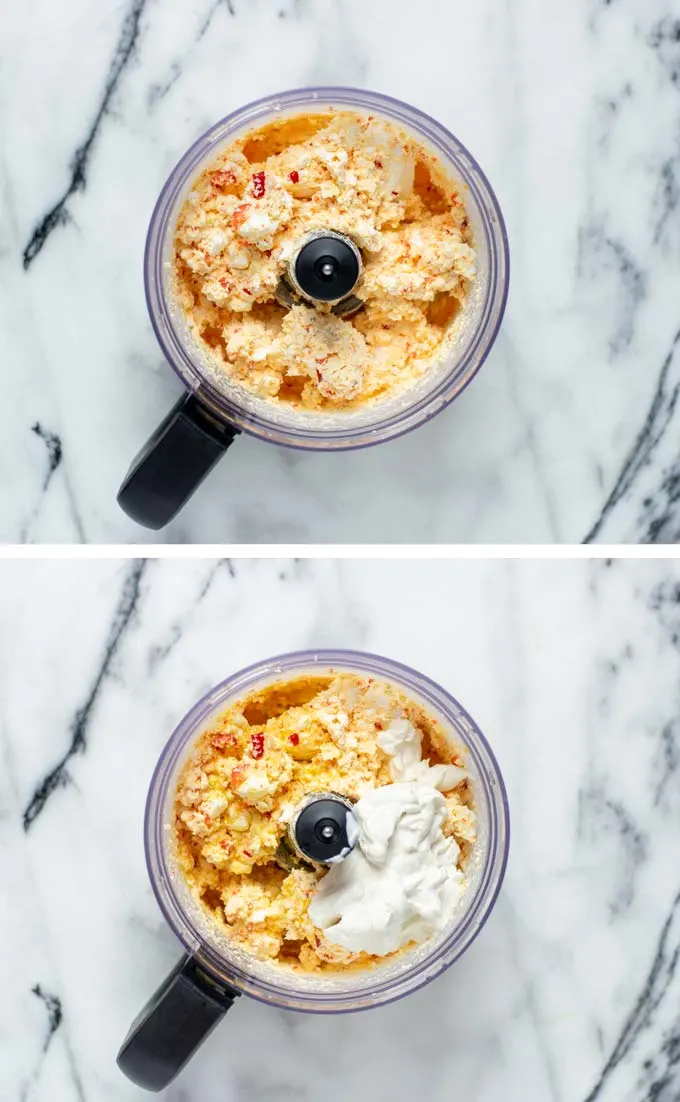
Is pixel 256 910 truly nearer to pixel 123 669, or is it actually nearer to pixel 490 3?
pixel 123 669

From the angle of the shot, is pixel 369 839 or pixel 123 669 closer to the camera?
pixel 369 839

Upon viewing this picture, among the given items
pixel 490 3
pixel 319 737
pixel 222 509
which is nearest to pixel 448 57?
pixel 490 3

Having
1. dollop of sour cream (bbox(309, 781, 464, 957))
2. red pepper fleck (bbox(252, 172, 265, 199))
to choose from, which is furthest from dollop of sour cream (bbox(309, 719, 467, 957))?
red pepper fleck (bbox(252, 172, 265, 199))

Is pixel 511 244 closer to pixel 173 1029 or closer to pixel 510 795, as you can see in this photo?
pixel 510 795

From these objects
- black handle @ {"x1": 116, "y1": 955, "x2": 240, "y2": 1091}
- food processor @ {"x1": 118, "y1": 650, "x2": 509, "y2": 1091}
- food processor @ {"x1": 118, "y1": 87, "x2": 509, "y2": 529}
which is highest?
food processor @ {"x1": 118, "y1": 87, "x2": 509, "y2": 529}

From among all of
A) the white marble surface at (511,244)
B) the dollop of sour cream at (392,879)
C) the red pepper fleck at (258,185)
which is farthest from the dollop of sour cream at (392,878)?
the red pepper fleck at (258,185)

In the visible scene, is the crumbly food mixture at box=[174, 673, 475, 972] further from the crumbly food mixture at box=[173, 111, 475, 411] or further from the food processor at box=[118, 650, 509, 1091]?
the crumbly food mixture at box=[173, 111, 475, 411]

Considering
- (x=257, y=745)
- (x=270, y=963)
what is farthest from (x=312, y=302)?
(x=270, y=963)
